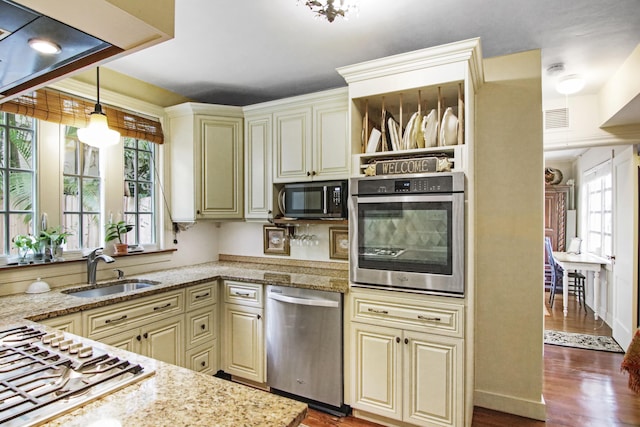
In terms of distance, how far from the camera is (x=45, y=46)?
0.74 metres

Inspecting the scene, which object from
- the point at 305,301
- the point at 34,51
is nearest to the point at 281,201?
the point at 305,301

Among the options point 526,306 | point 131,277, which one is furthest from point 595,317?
point 131,277

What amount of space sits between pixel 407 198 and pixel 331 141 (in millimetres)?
951

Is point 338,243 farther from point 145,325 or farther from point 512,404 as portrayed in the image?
point 512,404

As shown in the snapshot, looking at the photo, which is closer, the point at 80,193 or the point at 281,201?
the point at 80,193

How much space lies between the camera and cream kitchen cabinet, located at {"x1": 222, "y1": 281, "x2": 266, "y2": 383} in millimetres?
2779

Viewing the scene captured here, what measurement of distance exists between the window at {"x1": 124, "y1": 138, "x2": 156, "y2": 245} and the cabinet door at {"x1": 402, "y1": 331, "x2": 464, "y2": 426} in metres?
2.39

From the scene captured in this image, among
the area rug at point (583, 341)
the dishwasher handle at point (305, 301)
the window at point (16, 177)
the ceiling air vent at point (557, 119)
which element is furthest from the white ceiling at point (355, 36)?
the area rug at point (583, 341)

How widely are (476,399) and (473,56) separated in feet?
7.68

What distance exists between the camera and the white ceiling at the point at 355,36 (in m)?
2.06

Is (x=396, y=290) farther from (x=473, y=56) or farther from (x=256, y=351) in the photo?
(x=473, y=56)

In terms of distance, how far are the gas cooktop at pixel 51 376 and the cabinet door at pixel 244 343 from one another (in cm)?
159

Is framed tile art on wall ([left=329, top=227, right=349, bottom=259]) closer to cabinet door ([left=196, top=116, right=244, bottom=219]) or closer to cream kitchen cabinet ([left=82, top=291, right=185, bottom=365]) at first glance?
cabinet door ([left=196, top=116, right=244, bottom=219])

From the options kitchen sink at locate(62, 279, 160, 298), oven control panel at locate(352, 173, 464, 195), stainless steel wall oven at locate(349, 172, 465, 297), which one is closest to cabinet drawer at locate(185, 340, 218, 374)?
kitchen sink at locate(62, 279, 160, 298)
